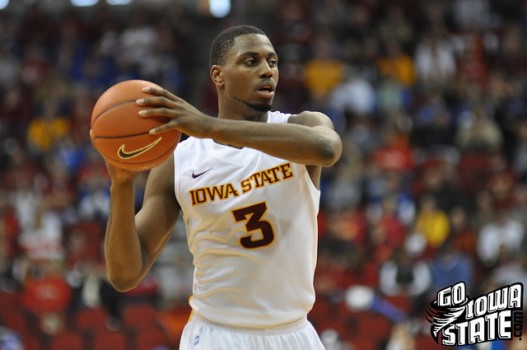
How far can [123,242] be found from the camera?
4.11m

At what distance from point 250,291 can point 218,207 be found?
0.42 meters

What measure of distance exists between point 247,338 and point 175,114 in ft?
3.79

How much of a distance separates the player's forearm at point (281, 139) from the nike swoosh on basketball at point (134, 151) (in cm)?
27

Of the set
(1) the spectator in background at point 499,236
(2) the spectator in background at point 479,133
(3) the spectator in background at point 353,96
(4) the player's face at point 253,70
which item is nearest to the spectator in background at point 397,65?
(3) the spectator in background at point 353,96

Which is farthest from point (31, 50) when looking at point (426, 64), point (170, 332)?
point (170, 332)

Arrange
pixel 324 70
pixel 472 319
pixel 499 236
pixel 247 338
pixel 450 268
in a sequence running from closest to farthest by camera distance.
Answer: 1. pixel 247 338
2. pixel 472 319
3. pixel 450 268
4. pixel 499 236
5. pixel 324 70

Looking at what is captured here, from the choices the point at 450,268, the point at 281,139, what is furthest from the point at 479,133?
the point at 281,139

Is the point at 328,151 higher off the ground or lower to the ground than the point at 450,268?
higher

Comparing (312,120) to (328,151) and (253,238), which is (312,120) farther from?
(253,238)

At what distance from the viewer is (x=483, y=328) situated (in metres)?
6.00

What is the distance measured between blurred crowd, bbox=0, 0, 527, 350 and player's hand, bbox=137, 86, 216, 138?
576 centimetres

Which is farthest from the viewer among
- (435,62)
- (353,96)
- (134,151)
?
(435,62)

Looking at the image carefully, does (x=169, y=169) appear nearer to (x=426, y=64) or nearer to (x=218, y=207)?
(x=218, y=207)

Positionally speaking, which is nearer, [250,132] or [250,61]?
[250,132]
